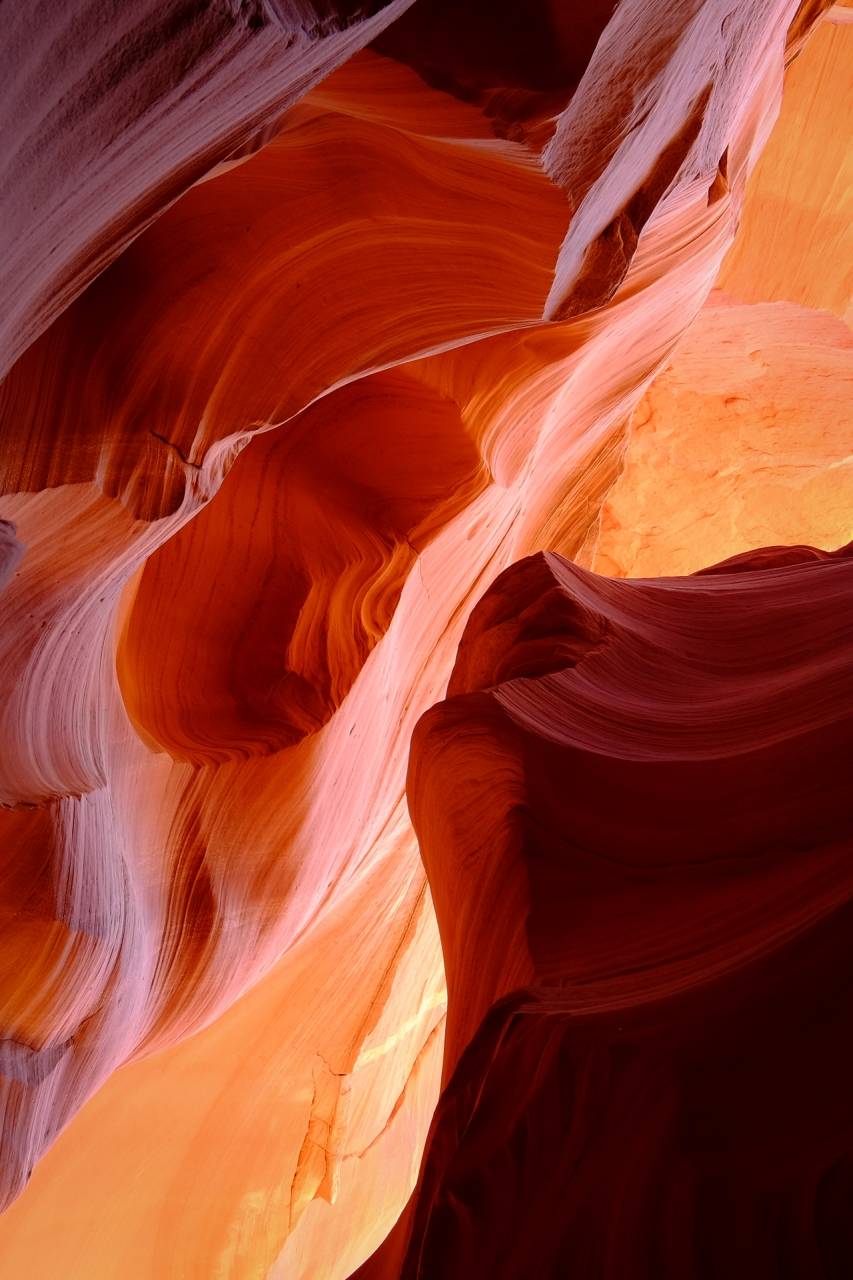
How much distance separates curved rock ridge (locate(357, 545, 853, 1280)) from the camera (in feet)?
4.81

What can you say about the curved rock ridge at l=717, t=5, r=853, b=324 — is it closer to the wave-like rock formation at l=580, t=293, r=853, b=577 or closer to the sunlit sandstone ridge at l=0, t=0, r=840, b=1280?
the wave-like rock formation at l=580, t=293, r=853, b=577

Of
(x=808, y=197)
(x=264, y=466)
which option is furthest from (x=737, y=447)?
(x=264, y=466)

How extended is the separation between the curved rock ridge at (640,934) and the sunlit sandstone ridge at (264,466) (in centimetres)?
83

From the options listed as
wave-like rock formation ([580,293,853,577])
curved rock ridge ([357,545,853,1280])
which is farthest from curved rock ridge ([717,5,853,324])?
curved rock ridge ([357,545,853,1280])

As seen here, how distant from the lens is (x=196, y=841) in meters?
3.93

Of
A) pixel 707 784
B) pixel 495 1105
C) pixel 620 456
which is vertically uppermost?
pixel 620 456

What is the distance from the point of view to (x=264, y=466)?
390cm

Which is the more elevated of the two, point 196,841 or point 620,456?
point 620,456

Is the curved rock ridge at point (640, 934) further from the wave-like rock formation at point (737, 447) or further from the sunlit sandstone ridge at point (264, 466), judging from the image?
the wave-like rock formation at point (737, 447)

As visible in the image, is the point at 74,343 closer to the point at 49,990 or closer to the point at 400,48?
the point at 400,48

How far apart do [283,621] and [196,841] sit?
85 centimetres

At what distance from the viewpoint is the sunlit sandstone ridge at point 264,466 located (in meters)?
1.77

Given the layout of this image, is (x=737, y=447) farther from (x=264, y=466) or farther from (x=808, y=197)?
(x=264, y=466)

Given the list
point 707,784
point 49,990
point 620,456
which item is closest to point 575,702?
point 707,784
